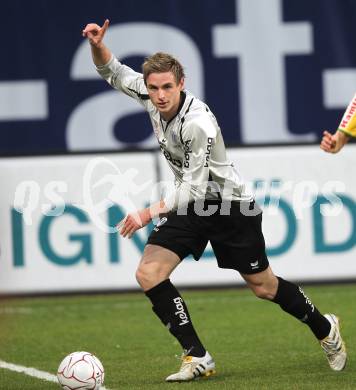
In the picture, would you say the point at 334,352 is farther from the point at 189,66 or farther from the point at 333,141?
the point at 189,66

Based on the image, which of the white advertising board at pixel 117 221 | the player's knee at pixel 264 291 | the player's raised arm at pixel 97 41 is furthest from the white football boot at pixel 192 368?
the white advertising board at pixel 117 221

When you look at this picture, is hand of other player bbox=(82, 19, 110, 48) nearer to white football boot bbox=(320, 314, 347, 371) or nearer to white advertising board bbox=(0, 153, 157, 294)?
white football boot bbox=(320, 314, 347, 371)

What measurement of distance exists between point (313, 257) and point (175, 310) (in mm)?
4603

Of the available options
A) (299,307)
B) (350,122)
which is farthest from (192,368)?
(350,122)

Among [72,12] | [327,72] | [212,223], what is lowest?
[212,223]

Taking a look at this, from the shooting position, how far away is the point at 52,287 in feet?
37.0

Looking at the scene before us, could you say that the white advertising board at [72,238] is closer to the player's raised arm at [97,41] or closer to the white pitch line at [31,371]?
the white pitch line at [31,371]

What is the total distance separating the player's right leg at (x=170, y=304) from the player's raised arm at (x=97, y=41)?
1.34 metres

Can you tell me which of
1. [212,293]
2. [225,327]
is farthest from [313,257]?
[225,327]

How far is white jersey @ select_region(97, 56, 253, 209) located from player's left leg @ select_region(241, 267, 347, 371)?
53 centimetres

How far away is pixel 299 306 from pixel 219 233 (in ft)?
2.28

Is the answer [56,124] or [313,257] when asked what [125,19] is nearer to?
[56,124]

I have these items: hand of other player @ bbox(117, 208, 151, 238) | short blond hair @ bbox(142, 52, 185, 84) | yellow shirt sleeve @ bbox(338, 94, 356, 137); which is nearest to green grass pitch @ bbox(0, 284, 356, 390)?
hand of other player @ bbox(117, 208, 151, 238)

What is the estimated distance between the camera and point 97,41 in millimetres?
7223
